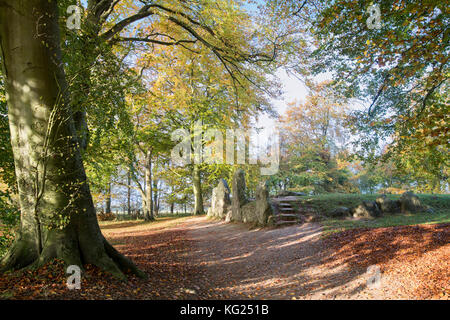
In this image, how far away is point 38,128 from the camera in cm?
349

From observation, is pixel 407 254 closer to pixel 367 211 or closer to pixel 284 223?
pixel 284 223

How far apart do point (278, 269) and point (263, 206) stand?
4852 mm

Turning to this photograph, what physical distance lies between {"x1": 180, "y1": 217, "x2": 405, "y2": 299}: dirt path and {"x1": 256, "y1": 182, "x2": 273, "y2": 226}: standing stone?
1027 mm

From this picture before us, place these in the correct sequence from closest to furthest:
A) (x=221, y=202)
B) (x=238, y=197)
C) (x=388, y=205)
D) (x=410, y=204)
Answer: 1. (x=410, y=204)
2. (x=388, y=205)
3. (x=238, y=197)
4. (x=221, y=202)

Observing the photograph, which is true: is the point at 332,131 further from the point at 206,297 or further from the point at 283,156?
the point at 206,297

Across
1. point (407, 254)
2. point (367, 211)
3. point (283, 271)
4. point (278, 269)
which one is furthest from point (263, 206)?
point (407, 254)

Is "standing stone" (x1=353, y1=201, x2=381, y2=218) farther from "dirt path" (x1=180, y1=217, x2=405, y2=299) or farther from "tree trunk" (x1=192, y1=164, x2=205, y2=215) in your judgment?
"tree trunk" (x1=192, y1=164, x2=205, y2=215)

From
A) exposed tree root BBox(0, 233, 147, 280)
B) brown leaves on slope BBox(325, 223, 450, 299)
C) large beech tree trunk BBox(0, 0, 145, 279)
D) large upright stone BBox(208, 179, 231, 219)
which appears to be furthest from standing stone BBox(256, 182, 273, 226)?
large beech tree trunk BBox(0, 0, 145, 279)

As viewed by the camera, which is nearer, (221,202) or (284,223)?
(284,223)

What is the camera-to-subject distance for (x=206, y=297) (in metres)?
4.06

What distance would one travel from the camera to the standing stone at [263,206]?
32.4ft

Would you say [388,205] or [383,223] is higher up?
[388,205]

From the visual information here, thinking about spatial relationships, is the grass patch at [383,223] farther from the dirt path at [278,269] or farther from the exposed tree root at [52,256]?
the exposed tree root at [52,256]
